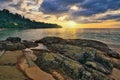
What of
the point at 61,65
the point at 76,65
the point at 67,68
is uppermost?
the point at 76,65

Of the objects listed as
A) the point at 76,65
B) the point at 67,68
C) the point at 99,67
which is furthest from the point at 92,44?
the point at 67,68

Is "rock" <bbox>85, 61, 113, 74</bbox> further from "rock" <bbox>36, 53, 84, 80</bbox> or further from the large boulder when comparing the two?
"rock" <bbox>36, 53, 84, 80</bbox>

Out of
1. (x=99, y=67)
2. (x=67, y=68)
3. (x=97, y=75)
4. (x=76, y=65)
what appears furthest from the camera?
(x=99, y=67)

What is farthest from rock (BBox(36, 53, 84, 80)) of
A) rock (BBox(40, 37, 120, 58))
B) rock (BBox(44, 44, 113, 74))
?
rock (BBox(40, 37, 120, 58))

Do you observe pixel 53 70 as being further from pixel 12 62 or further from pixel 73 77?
pixel 12 62

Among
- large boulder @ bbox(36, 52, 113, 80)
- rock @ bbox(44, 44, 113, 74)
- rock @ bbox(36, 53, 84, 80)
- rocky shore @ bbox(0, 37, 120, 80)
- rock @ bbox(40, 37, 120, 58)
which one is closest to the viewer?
large boulder @ bbox(36, 52, 113, 80)

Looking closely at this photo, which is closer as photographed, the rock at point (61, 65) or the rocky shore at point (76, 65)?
the rocky shore at point (76, 65)

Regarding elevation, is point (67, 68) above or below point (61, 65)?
below

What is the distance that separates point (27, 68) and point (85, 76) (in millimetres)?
5410

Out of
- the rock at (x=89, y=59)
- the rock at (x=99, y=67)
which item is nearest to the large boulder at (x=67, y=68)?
the rock at (x=99, y=67)

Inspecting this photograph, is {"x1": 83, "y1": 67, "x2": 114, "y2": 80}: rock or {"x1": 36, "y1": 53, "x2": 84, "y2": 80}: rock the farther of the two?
{"x1": 36, "y1": 53, "x2": 84, "y2": 80}: rock

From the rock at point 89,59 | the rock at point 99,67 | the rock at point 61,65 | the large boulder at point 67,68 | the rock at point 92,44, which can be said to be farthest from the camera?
the rock at point 92,44

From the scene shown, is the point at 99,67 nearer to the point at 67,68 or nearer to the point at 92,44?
the point at 67,68

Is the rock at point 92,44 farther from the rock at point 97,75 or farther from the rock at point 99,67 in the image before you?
the rock at point 97,75
